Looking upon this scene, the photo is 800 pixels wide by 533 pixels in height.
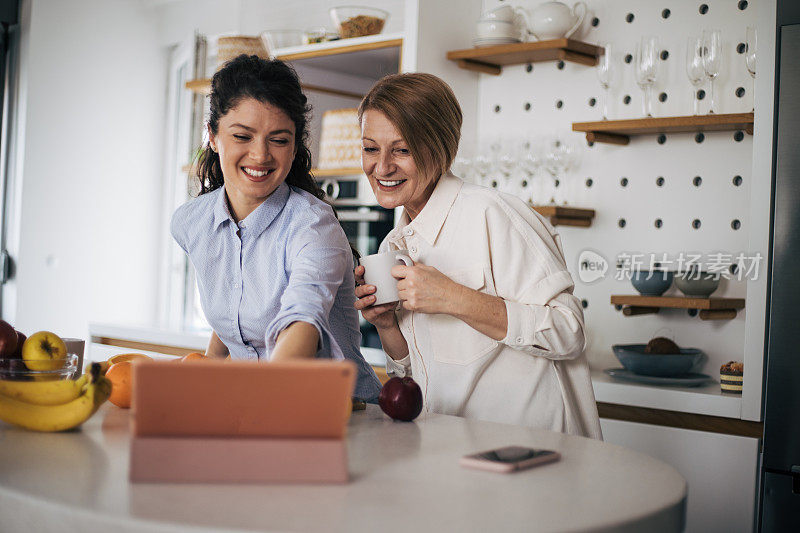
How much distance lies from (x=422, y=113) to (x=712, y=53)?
4.21ft

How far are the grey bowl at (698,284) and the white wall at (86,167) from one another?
3239 mm

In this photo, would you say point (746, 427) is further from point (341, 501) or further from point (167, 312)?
point (167, 312)

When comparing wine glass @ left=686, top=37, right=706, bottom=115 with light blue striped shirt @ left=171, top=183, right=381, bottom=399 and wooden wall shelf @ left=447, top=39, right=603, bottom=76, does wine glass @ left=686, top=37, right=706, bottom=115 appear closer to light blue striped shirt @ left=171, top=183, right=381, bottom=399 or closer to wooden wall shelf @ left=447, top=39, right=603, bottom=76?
wooden wall shelf @ left=447, top=39, right=603, bottom=76

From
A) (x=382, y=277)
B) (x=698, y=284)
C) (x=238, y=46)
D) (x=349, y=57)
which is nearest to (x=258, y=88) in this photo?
(x=382, y=277)

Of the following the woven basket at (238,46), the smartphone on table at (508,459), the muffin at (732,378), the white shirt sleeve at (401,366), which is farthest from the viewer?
the woven basket at (238,46)

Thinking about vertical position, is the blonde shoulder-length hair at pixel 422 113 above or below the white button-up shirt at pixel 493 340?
above

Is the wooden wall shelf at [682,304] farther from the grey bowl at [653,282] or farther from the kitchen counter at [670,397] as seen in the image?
the kitchen counter at [670,397]

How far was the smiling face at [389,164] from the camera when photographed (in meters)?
1.87

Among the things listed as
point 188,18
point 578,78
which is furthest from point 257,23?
point 578,78

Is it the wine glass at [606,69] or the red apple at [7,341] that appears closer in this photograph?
the red apple at [7,341]

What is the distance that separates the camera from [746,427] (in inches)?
96.3

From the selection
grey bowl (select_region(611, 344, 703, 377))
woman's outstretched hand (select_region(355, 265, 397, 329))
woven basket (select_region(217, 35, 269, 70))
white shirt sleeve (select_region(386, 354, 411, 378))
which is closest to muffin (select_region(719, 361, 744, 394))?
grey bowl (select_region(611, 344, 703, 377))

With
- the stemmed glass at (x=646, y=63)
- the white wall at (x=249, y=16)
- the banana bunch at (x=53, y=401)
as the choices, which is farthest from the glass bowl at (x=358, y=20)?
the banana bunch at (x=53, y=401)

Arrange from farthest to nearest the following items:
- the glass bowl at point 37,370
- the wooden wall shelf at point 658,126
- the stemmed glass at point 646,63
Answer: the stemmed glass at point 646,63
the wooden wall shelf at point 658,126
the glass bowl at point 37,370
